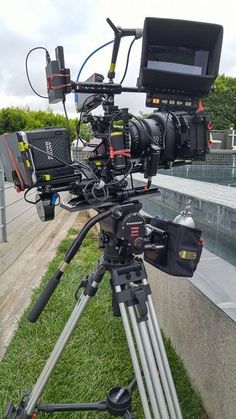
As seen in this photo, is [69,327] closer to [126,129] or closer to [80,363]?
[126,129]

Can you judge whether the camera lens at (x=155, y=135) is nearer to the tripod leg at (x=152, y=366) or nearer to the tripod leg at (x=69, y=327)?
the tripod leg at (x=69, y=327)

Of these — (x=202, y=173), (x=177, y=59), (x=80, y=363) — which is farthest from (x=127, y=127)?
(x=202, y=173)

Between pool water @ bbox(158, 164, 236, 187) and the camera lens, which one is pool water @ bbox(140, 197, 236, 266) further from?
pool water @ bbox(158, 164, 236, 187)

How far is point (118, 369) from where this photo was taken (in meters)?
2.20

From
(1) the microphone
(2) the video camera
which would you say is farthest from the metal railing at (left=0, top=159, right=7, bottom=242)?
(1) the microphone

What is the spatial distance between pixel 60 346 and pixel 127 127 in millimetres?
841

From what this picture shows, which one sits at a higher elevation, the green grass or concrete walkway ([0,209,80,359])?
the green grass

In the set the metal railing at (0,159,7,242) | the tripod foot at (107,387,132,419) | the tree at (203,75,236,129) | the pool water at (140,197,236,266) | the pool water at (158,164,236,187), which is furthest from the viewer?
the tree at (203,75,236,129)

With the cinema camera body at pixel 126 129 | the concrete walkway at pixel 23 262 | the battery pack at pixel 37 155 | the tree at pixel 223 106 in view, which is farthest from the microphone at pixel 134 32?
the tree at pixel 223 106

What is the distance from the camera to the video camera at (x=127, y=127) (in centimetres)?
127

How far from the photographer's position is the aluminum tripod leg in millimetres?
1431

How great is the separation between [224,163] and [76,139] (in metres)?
6.35

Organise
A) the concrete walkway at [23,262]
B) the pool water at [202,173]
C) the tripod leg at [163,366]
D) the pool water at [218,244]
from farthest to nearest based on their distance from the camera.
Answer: the pool water at [202,173] < the concrete walkway at [23,262] < the pool water at [218,244] < the tripod leg at [163,366]

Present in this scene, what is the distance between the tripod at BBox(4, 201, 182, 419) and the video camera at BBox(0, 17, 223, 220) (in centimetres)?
10
